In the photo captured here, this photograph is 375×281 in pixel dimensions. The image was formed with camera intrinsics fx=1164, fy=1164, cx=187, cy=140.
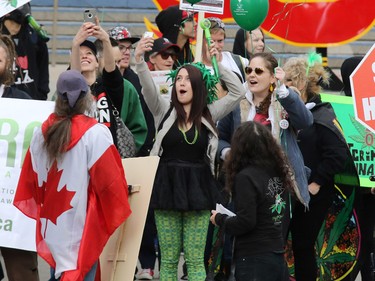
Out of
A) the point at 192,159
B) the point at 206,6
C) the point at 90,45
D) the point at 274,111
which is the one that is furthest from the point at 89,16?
the point at 274,111

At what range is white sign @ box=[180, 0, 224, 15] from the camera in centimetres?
902

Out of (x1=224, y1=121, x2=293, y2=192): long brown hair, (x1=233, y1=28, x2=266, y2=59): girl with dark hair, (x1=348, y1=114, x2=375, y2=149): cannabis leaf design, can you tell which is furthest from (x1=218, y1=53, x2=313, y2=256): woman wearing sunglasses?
(x1=233, y1=28, x2=266, y2=59): girl with dark hair

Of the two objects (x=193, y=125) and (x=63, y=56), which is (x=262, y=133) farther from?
(x=63, y=56)

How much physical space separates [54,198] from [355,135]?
3.36 m

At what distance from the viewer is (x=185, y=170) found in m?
8.09

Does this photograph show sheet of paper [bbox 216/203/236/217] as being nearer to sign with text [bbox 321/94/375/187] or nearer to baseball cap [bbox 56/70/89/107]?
baseball cap [bbox 56/70/89/107]

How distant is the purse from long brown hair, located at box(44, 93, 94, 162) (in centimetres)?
130

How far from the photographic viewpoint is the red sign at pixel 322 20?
12117 mm

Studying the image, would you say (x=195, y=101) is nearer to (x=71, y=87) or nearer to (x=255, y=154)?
(x=255, y=154)

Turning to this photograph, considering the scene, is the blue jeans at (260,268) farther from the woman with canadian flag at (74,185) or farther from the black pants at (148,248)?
the black pants at (148,248)

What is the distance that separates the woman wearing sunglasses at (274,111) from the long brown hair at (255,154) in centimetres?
91

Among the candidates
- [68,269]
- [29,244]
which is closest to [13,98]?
[29,244]

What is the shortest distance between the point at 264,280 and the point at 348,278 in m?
2.30

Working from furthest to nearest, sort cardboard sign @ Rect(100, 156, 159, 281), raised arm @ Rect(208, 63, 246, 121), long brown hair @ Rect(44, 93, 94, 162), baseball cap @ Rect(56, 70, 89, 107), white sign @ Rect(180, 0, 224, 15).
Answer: white sign @ Rect(180, 0, 224, 15), raised arm @ Rect(208, 63, 246, 121), cardboard sign @ Rect(100, 156, 159, 281), baseball cap @ Rect(56, 70, 89, 107), long brown hair @ Rect(44, 93, 94, 162)
